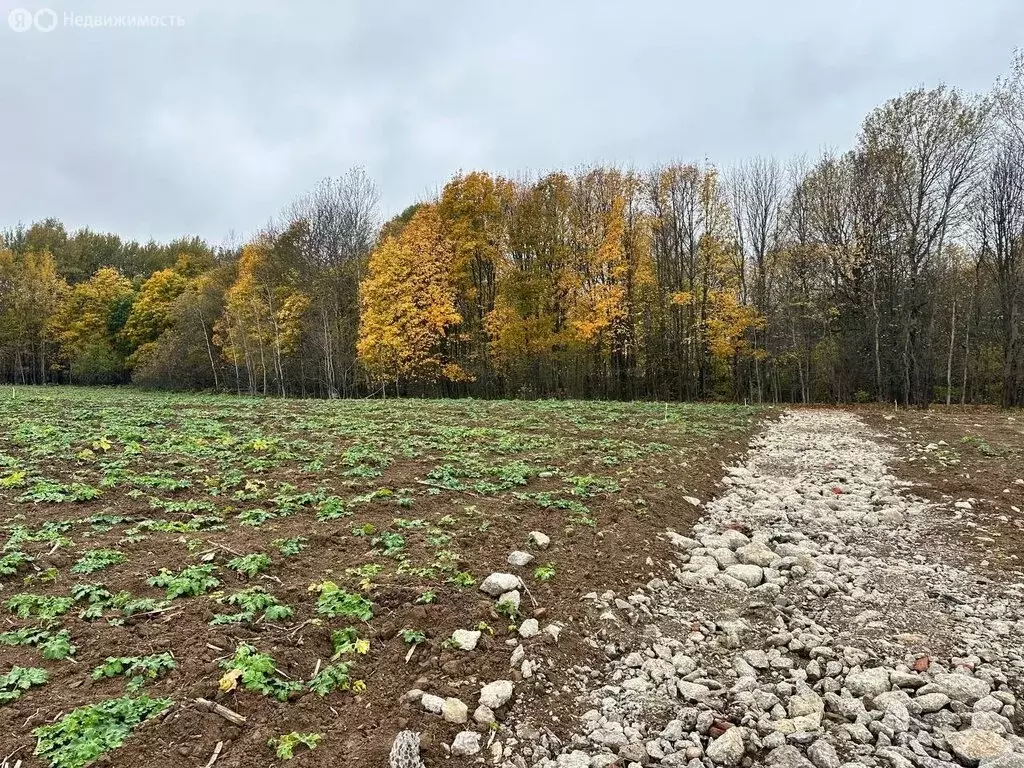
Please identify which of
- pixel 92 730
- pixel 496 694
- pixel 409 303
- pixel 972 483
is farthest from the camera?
pixel 409 303

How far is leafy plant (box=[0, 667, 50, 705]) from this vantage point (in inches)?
129

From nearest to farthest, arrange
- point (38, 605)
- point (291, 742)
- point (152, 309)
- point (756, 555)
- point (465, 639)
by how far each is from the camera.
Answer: point (291, 742) → point (38, 605) → point (465, 639) → point (756, 555) → point (152, 309)

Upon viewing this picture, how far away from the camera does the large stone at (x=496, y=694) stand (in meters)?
3.80

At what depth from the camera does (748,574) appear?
6219 mm

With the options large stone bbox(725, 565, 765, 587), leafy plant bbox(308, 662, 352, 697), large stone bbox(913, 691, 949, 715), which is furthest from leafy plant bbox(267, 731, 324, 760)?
large stone bbox(725, 565, 765, 587)

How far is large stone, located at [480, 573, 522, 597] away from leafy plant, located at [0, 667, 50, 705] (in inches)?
127

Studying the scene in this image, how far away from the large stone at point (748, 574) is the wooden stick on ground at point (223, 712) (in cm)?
513

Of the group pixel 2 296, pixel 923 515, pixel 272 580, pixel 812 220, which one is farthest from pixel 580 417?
pixel 2 296

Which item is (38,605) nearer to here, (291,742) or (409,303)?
(291,742)

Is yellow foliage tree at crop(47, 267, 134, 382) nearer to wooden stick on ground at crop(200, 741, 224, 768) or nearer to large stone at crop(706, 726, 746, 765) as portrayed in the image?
wooden stick on ground at crop(200, 741, 224, 768)

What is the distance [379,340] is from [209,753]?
1216 inches

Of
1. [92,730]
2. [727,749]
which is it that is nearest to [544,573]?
[727,749]

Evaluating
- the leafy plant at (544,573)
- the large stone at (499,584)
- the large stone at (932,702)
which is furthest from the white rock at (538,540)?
the large stone at (932,702)

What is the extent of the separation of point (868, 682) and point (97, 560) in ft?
22.0
